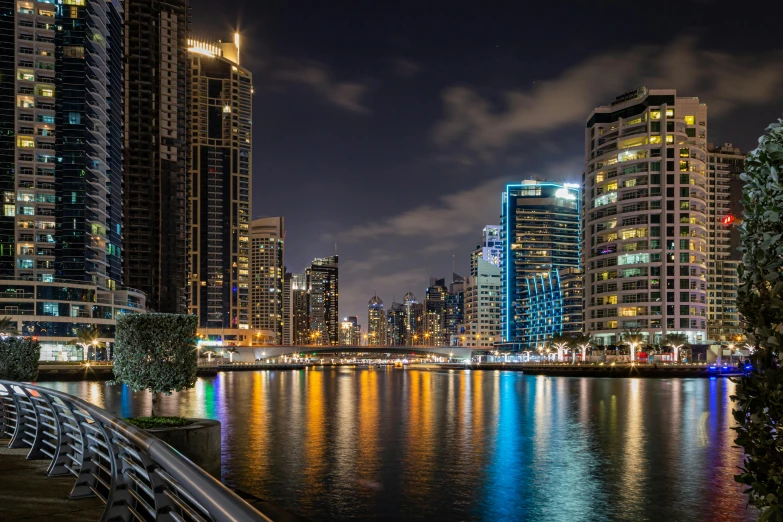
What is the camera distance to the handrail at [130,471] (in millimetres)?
4961

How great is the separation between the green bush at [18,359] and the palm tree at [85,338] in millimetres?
112636

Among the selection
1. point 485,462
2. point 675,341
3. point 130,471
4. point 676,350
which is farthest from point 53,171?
point 130,471

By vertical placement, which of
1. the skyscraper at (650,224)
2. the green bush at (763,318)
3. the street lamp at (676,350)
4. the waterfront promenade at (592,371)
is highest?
the skyscraper at (650,224)

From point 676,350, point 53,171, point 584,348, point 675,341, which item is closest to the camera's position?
point 675,341

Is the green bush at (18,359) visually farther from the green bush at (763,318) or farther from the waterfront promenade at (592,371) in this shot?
the waterfront promenade at (592,371)

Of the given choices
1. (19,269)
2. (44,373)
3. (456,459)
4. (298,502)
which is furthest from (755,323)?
(19,269)

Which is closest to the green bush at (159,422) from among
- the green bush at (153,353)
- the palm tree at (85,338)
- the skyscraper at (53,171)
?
the green bush at (153,353)

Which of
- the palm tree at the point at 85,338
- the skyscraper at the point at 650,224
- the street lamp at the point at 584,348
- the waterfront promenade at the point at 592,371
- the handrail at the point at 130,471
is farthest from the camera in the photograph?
the street lamp at the point at 584,348

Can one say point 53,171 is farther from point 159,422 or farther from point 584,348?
point 159,422

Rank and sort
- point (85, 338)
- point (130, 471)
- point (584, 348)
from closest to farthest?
point (130, 471) < point (85, 338) < point (584, 348)

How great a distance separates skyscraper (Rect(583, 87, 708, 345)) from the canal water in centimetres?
10767

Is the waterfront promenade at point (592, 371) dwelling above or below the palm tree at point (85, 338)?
below

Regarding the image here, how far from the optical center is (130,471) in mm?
11398

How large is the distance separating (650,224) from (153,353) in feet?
529
